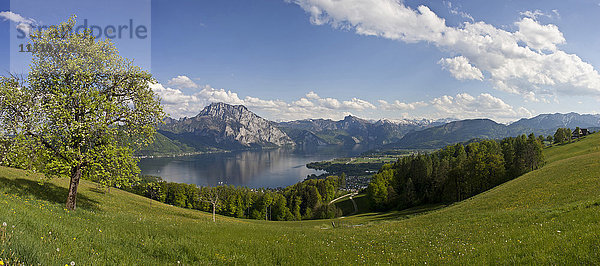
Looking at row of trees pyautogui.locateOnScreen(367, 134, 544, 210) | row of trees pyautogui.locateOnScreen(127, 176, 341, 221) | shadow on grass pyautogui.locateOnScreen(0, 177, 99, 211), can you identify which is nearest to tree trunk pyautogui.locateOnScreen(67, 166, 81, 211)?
shadow on grass pyautogui.locateOnScreen(0, 177, 99, 211)

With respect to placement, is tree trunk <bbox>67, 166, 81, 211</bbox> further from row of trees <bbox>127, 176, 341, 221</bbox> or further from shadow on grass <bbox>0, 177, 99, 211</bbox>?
row of trees <bbox>127, 176, 341, 221</bbox>

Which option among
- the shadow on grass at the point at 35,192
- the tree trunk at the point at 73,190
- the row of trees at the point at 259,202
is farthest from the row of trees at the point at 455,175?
the shadow on grass at the point at 35,192

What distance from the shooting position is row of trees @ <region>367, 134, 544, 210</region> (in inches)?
2489

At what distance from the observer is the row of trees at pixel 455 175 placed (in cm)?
6322

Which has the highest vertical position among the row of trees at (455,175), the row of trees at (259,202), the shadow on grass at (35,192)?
the shadow on grass at (35,192)

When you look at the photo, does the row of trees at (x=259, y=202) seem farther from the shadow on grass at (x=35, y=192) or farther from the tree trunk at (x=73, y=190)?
the tree trunk at (x=73, y=190)

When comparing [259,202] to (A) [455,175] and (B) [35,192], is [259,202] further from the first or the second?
(B) [35,192]

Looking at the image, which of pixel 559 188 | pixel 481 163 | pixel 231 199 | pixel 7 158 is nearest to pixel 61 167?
pixel 7 158

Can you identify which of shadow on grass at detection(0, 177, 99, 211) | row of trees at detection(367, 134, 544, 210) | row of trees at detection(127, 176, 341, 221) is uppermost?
shadow on grass at detection(0, 177, 99, 211)

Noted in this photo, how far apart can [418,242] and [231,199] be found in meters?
94.9

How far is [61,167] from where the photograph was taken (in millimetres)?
16219

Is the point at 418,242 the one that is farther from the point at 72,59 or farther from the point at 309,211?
the point at 309,211

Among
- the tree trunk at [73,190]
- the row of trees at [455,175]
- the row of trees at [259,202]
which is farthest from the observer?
the row of trees at [259,202]

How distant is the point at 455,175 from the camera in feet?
229
